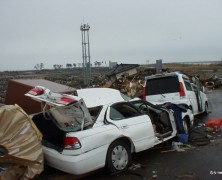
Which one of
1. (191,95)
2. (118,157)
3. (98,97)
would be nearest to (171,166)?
(118,157)

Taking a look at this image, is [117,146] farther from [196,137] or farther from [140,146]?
[196,137]

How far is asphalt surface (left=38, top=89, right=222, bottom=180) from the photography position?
659 cm

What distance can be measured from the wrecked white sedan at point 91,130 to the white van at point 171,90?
3970 mm

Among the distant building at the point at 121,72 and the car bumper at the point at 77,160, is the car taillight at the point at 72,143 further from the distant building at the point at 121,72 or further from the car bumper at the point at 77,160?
the distant building at the point at 121,72

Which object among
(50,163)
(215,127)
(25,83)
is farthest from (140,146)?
(25,83)

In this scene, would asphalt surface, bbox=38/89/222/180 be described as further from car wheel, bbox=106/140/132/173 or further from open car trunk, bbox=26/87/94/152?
open car trunk, bbox=26/87/94/152

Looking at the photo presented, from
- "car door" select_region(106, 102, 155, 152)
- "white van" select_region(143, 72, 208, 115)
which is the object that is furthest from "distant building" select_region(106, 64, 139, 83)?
"car door" select_region(106, 102, 155, 152)

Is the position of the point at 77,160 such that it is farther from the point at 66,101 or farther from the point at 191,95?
the point at 191,95

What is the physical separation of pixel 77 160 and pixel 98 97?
195 cm

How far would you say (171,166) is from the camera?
7234 mm

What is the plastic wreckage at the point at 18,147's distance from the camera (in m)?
5.84

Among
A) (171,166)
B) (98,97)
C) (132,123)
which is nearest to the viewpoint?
(171,166)

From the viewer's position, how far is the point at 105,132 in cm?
662

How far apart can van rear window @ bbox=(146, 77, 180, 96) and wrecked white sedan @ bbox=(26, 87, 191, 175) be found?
4143 millimetres
